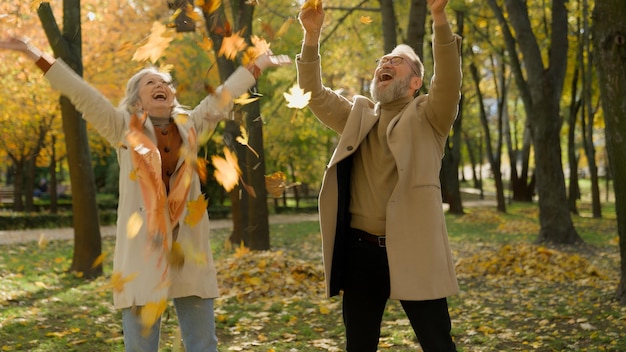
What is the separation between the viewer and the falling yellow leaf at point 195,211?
375 centimetres

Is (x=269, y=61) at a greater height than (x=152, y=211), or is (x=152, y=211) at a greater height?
(x=269, y=61)

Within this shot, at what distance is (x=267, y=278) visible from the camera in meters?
9.66

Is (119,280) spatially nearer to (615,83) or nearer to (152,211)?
(152,211)

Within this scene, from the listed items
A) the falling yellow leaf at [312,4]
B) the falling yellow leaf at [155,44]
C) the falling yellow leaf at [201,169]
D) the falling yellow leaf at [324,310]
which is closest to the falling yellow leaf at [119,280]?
the falling yellow leaf at [201,169]

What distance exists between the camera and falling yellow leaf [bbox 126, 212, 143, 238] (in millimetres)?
3660

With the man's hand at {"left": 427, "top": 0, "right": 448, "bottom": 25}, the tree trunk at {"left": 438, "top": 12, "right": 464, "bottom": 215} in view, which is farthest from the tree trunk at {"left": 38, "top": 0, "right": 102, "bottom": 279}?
the tree trunk at {"left": 438, "top": 12, "right": 464, "bottom": 215}

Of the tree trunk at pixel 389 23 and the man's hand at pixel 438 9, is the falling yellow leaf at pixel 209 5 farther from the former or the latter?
the tree trunk at pixel 389 23

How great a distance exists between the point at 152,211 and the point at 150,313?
53cm

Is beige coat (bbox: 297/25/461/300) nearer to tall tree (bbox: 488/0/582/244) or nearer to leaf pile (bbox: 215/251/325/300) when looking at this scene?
leaf pile (bbox: 215/251/325/300)

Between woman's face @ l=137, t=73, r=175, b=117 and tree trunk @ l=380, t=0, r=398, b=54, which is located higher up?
tree trunk @ l=380, t=0, r=398, b=54

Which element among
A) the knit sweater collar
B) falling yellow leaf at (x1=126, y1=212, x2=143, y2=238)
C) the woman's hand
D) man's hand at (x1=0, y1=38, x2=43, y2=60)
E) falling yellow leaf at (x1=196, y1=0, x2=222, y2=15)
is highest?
falling yellow leaf at (x1=196, y1=0, x2=222, y2=15)

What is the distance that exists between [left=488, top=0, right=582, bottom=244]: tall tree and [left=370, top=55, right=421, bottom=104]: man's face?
1024 cm

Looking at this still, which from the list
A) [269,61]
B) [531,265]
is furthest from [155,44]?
[531,265]

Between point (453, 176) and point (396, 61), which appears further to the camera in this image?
point (453, 176)
